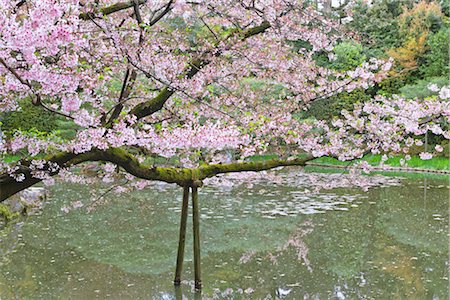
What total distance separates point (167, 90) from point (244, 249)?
311 centimetres

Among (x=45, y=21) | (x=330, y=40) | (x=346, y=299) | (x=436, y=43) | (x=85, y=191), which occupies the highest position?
(x=436, y=43)

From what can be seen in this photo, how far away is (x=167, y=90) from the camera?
12.7 ft

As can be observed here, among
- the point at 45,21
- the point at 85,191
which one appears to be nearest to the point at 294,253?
the point at 45,21

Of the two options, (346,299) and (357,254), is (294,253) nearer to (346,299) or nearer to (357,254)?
(357,254)

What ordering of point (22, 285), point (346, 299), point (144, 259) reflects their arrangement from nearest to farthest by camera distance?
point (346, 299), point (22, 285), point (144, 259)

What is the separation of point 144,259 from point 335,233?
2.92 m

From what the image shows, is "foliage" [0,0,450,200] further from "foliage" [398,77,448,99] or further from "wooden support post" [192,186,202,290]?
"foliage" [398,77,448,99]

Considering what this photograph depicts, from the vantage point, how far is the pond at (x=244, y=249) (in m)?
4.89

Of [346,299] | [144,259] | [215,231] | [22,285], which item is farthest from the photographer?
[215,231]

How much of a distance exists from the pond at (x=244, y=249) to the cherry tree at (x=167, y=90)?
0.71 m

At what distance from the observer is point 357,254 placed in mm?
6133

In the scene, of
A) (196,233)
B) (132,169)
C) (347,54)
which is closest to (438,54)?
(347,54)

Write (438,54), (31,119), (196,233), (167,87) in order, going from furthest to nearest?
(438,54) → (31,119) → (196,233) → (167,87)

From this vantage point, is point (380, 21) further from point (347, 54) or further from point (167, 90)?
point (167, 90)
